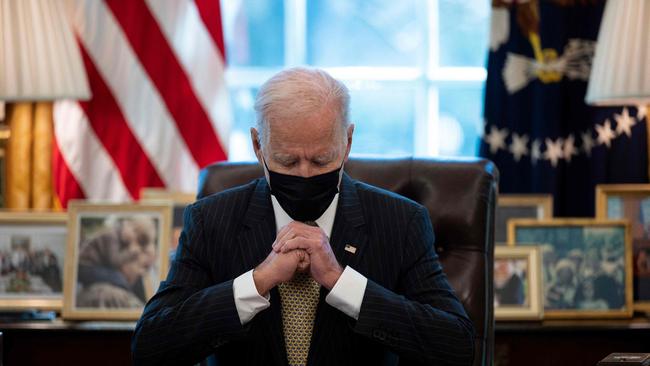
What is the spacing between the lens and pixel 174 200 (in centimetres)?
405

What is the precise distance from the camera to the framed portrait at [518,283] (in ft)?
11.8

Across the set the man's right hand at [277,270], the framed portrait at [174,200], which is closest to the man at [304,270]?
the man's right hand at [277,270]

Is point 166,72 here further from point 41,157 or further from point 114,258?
point 114,258

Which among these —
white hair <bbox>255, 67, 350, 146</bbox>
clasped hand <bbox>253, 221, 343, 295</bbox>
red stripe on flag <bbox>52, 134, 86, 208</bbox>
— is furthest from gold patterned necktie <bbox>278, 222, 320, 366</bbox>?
red stripe on flag <bbox>52, 134, 86, 208</bbox>

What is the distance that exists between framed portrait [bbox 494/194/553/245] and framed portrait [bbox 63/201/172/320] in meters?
1.21

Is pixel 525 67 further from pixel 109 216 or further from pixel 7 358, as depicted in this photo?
pixel 7 358

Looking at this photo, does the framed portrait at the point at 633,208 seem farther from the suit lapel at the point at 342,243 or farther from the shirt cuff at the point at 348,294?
the shirt cuff at the point at 348,294

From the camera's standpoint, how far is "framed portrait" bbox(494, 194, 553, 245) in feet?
13.4

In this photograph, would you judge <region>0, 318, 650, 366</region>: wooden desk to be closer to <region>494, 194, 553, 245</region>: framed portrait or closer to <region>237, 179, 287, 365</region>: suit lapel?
<region>494, 194, 553, 245</region>: framed portrait

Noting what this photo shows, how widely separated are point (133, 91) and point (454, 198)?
79.9 inches

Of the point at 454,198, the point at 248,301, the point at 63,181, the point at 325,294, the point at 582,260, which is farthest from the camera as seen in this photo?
the point at 63,181

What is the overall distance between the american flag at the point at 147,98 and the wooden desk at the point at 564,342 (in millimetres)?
1578

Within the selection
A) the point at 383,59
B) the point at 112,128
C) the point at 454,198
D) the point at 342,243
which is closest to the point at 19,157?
the point at 112,128

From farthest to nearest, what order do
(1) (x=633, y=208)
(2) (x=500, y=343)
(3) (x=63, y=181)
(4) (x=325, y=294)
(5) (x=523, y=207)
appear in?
(3) (x=63, y=181) < (5) (x=523, y=207) < (1) (x=633, y=208) < (2) (x=500, y=343) < (4) (x=325, y=294)
